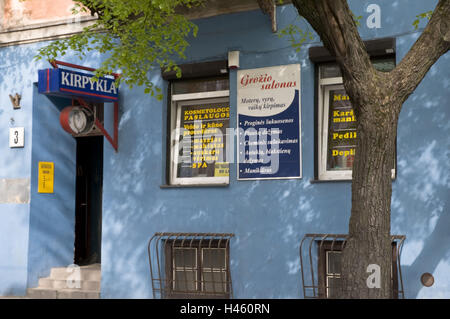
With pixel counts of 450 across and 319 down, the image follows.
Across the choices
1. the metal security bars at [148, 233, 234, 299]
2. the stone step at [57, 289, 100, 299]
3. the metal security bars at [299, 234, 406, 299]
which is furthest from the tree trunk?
the stone step at [57, 289, 100, 299]

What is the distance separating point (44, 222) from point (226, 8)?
477 centimetres

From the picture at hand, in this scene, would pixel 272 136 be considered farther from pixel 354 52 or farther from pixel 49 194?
pixel 49 194

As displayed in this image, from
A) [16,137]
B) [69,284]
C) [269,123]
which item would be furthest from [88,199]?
[269,123]

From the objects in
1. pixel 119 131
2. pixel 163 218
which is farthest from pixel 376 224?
pixel 119 131

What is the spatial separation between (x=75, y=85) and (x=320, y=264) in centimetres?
431

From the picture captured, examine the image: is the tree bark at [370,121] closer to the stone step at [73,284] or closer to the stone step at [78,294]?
the stone step at [78,294]

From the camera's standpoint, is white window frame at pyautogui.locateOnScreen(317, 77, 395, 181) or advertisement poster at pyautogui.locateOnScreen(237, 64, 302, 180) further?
advertisement poster at pyautogui.locateOnScreen(237, 64, 302, 180)

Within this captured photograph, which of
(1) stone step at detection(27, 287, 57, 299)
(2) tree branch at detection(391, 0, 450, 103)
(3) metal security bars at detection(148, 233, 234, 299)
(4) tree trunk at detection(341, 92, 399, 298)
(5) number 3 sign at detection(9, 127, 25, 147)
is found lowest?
(1) stone step at detection(27, 287, 57, 299)

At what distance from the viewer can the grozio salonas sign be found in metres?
9.06

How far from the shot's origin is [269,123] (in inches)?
356

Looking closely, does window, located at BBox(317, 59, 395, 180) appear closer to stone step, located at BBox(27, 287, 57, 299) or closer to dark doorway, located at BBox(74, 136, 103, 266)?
stone step, located at BBox(27, 287, 57, 299)

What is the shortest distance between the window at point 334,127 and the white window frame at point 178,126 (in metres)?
1.50

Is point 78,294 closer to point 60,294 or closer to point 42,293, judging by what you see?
point 60,294

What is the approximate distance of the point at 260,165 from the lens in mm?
9023
